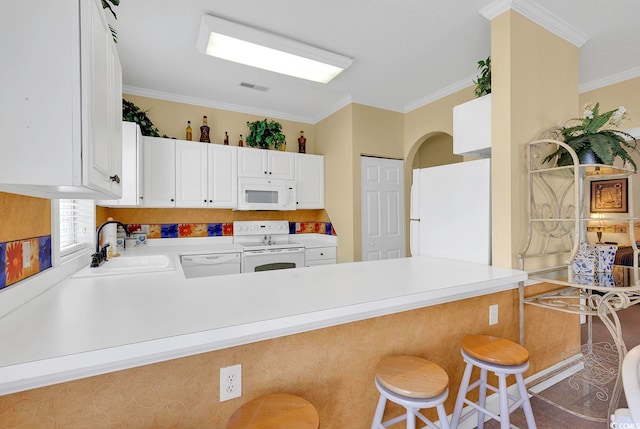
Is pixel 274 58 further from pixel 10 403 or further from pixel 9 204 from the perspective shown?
pixel 10 403

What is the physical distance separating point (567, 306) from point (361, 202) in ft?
7.43

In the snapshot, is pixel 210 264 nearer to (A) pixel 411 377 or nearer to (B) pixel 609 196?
(A) pixel 411 377

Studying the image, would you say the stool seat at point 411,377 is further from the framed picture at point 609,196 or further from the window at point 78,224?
the framed picture at point 609,196

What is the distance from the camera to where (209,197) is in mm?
3516

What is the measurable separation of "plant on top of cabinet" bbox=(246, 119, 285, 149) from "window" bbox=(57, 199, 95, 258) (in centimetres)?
197

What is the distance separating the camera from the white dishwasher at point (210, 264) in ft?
9.96

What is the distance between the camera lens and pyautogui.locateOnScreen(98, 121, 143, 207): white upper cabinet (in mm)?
2765

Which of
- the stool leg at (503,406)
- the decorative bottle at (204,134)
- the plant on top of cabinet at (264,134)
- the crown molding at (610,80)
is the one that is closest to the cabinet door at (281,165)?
the plant on top of cabinet at (264,134)

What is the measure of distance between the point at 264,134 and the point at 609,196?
Result: 19.8 feet

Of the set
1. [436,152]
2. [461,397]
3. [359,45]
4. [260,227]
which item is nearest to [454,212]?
[461,397]

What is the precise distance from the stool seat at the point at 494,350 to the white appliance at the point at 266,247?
7.38 feet

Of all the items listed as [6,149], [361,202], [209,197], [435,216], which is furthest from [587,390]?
[209,197]

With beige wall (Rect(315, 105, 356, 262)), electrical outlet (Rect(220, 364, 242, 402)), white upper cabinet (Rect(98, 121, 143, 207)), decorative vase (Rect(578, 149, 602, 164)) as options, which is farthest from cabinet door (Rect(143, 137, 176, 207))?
decorative vase (Rect(578, 149, 602, 164))

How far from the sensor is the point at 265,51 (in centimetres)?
244
